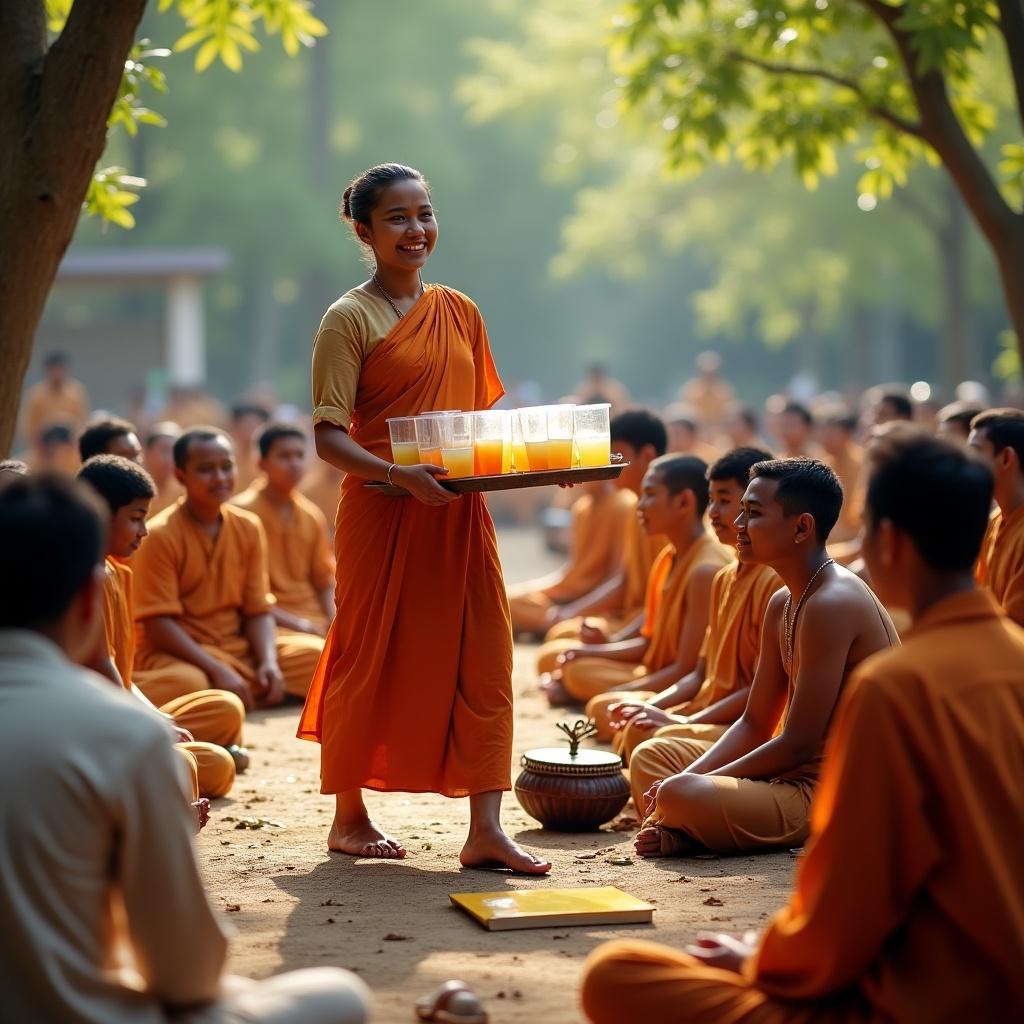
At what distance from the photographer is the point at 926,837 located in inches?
119

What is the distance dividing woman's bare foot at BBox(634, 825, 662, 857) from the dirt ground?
0.20 ft

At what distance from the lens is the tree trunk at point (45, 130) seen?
640cm

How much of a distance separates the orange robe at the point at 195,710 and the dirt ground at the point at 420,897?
0.16 m

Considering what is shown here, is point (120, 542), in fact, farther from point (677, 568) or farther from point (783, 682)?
point (677, 568)

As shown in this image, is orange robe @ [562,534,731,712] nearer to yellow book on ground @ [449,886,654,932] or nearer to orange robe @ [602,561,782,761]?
orange robe @ [602,561,782,761]

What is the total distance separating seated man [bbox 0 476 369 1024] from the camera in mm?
2709

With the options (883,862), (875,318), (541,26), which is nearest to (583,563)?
(883,862)

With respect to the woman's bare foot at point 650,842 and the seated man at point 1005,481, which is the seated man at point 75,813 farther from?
the seated man at point 1005,481

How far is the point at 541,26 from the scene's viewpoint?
24.8 meters

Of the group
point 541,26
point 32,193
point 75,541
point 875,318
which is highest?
point 541,26

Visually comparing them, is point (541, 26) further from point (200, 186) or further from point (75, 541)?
point (75, 541)

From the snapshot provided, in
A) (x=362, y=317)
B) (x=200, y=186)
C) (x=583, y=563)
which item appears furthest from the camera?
(x=200, y=186)

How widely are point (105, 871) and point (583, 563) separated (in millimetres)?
8968

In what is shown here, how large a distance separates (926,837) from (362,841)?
125 inches
